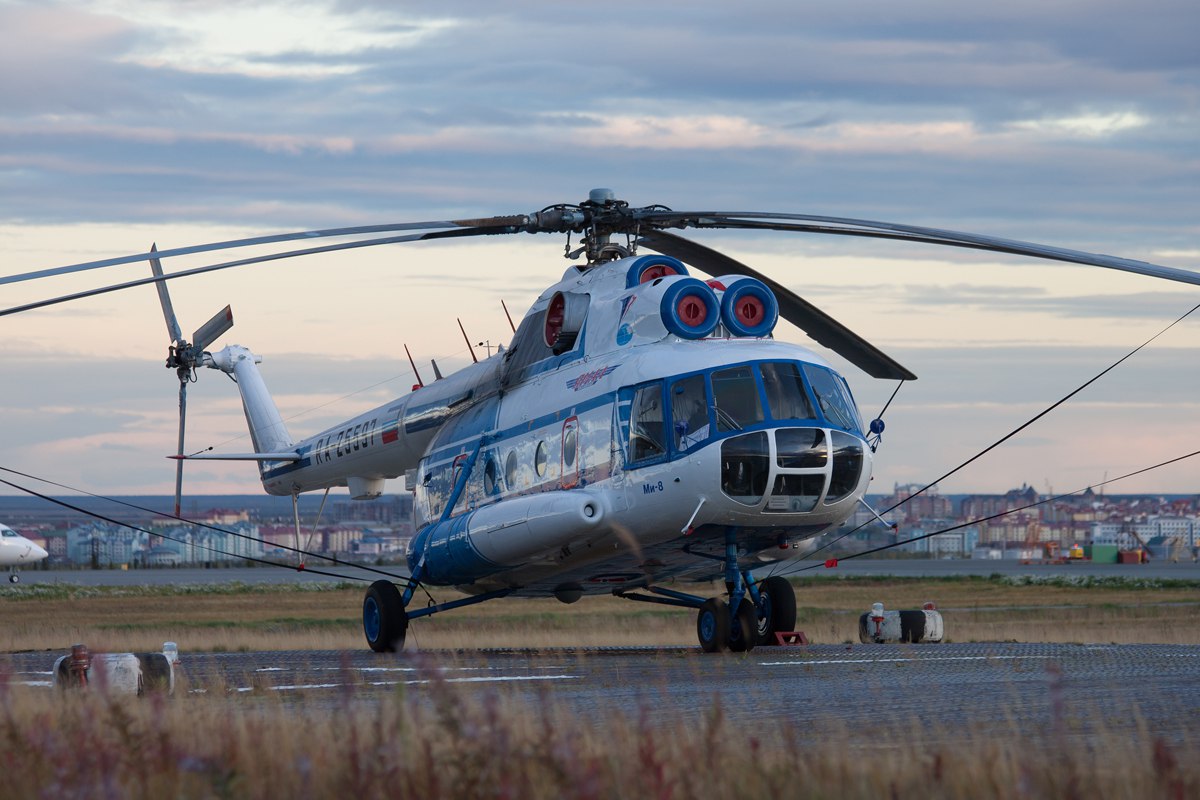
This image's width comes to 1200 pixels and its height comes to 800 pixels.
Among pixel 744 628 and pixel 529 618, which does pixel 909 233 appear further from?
pixel 529 618

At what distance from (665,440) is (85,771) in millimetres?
11115

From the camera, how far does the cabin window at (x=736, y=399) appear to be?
61.1 feet

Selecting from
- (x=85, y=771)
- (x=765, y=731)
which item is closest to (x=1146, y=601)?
(x=765, y=731)

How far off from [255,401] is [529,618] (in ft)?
62.3

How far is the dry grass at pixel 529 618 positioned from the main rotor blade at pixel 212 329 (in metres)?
5.85

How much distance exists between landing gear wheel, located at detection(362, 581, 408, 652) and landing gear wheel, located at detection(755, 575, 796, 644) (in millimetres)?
5760

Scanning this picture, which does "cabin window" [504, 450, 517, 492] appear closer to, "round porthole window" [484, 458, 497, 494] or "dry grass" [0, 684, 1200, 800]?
"round porthole window" [484, 458, 497, 494]

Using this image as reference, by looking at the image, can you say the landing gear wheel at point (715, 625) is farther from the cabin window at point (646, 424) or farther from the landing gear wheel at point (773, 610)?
the cabin window at point (646, 424)

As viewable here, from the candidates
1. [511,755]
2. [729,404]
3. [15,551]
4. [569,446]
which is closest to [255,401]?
[569,446]

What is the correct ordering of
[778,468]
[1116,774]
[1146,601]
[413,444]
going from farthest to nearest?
[1146,601], [413,444], [778,468], [1116,774]

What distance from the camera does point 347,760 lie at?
28.7 ft

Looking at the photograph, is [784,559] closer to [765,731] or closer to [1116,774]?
[765,731]

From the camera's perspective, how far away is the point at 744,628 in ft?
63.9

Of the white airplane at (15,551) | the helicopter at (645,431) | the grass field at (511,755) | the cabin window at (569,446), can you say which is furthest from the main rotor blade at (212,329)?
the white airplane at (15,551)
